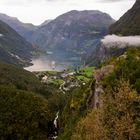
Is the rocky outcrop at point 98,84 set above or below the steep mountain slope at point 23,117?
above

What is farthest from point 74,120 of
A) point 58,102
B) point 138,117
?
point 58,102

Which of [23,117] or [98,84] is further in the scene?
[23,117]

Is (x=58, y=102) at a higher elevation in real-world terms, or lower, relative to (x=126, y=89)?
lower

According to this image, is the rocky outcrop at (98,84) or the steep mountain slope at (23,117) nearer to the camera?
the rocky outcrop at (98,84)

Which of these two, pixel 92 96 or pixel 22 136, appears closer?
pixel 92 96

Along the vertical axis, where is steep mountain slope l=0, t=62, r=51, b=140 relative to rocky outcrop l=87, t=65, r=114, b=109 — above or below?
below

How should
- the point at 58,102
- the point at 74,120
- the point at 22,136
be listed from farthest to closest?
the point at 58,102, the point at 22,136, the point at 74,120

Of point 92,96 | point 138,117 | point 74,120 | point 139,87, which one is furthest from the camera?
point 74,120

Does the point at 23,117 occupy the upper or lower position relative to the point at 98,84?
lower

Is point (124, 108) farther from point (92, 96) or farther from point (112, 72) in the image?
point (92, 96)

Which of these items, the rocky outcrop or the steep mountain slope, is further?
the steep mountain slope

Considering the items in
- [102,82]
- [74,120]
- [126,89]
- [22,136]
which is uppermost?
[126,89]
